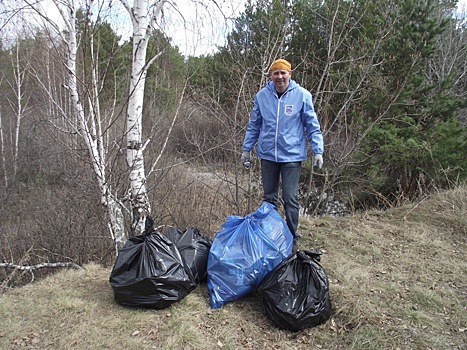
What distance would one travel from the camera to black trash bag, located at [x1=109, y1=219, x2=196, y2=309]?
2.53 metres

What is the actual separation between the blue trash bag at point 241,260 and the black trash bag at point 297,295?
14 cm

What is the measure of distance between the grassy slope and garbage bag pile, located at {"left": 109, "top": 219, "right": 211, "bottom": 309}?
0.35 ft

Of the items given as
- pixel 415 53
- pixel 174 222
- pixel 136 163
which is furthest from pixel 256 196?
pixel 415 53

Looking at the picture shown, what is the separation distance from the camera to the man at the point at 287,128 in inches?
123

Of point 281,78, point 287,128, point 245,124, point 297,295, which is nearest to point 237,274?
point 297,295

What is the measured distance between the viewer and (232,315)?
8.71 feet

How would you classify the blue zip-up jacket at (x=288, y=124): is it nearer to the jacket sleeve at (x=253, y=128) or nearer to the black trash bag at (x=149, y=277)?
the jacket sleeve at (x=253, y=128)

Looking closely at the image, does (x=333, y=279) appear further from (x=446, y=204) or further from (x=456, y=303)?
(x=446, y=204)

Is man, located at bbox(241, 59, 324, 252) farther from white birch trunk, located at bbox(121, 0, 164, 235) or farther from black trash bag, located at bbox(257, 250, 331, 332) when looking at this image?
white birch trunk, located at bbox(121, 0, 164, 235)

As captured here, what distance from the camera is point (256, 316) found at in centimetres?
270

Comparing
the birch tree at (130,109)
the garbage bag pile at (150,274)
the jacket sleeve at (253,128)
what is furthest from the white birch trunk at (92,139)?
the jacket sleeve at (253,128)

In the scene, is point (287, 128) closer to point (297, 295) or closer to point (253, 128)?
point (253, 128)

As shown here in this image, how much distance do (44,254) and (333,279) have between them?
15.3 feet

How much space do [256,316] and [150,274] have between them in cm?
87
